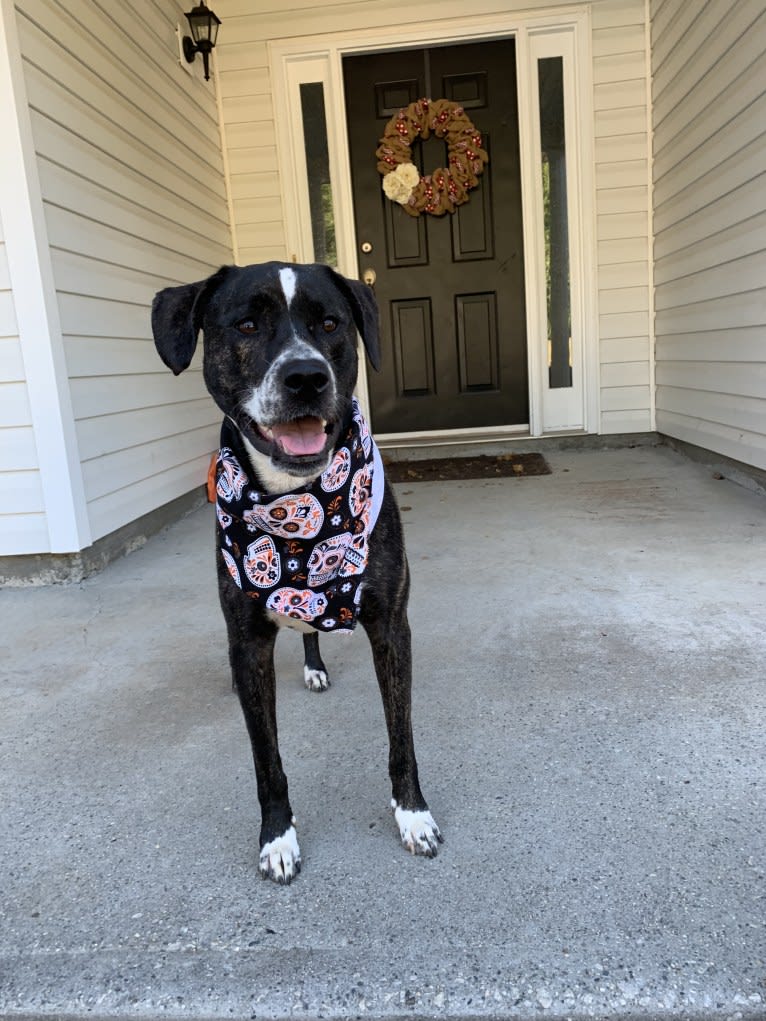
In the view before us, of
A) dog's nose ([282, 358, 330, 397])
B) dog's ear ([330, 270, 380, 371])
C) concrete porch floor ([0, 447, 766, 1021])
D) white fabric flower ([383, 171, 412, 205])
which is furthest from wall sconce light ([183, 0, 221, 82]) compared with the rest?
dog's nose ([282, 358, 330, 397])

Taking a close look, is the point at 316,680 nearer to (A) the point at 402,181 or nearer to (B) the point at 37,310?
(B) the point at 37,310

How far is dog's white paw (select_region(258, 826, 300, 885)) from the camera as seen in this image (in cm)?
137

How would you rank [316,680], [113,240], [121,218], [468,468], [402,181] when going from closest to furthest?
[316,680] < [113,240] < [121,218] < [468,468] < [402,181]

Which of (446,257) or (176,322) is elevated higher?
(446,257)

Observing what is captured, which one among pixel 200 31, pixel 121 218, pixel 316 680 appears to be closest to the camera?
pixel 316 680

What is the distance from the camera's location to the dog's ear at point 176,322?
1514mm

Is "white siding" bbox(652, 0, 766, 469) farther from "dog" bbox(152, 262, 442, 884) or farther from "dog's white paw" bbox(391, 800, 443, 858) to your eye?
"dog's white paw" bbox(391, 800, 443, 858)

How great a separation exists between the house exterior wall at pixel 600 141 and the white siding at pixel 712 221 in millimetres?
150

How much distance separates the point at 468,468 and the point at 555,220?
1.85 meters

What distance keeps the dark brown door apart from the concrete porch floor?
2.83 meters

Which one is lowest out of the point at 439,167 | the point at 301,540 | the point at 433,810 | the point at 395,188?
the point at 433,810

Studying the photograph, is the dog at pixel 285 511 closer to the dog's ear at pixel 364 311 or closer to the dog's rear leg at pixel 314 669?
the dog's ear at pixel 364 311

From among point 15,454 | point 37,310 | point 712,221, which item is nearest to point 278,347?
point 37,310

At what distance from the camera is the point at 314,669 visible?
2139 millimetres
